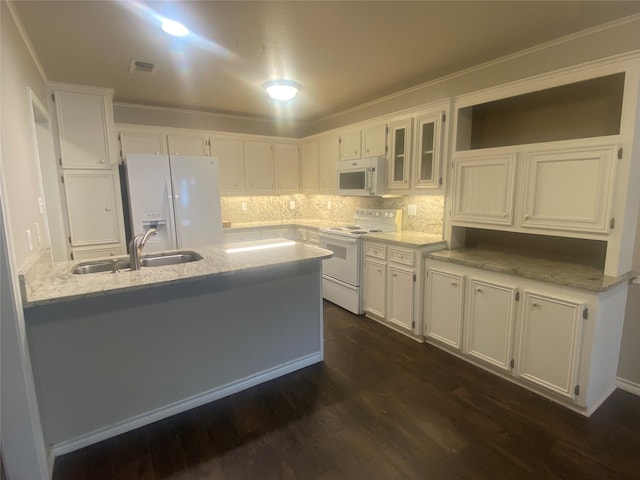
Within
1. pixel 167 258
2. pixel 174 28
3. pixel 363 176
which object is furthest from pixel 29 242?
pixel 363 176

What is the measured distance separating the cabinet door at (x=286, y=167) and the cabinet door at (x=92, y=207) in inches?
89.6

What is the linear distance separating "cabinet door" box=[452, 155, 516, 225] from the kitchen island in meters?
1.45

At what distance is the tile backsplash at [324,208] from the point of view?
3650 mm

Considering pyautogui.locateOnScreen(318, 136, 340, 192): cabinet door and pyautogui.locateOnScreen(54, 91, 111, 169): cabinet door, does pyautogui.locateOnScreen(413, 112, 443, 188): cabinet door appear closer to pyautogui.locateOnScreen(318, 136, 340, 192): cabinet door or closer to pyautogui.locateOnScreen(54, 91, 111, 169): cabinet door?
pyautogui.locateOnScreen(318, 136, 340, 192): cabinet door

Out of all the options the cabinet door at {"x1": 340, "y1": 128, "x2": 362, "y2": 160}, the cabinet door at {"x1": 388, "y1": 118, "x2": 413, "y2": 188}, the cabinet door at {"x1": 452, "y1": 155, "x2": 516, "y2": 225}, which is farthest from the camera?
the cabinet door at {"x1": 340, "y1": 128, "x2": 362, "y2": 160}

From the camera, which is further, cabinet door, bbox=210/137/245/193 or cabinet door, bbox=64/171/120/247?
cabinet door, bbox=210/137/245/193

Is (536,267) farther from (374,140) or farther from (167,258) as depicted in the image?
(167,258)

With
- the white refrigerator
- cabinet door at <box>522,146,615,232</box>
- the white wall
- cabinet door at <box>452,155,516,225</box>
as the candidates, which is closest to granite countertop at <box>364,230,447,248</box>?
cabinet door at <box>452,155,516,225</box>

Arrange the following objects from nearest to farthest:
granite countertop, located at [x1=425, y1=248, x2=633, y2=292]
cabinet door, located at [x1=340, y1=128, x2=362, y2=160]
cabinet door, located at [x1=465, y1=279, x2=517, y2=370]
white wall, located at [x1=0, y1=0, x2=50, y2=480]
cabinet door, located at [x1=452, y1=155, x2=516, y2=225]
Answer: white wall, located at [x1=0, y1=0, x2=50, y2=480] < granite countertop, located at [x1=425, y1=248, x2=633, y2=292] < cabinet door, located at [x1=465, y1=279, x2=517, y2=370] < cabinet door, located at [x1=452, y1=155, x2=516, y2=225] < cabinet door, located at [x1=340, y1=128, x2=362, y2=160]

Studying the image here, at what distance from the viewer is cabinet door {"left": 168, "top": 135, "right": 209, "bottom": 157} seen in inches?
164

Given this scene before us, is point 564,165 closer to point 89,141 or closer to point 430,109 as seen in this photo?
point 430,109

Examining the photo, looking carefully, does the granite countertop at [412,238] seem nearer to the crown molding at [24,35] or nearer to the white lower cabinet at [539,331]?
the white lower cabinet at [539,331]

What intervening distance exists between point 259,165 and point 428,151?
2.64 m

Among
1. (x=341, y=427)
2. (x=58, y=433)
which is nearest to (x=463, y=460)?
(x=341, y=427)
